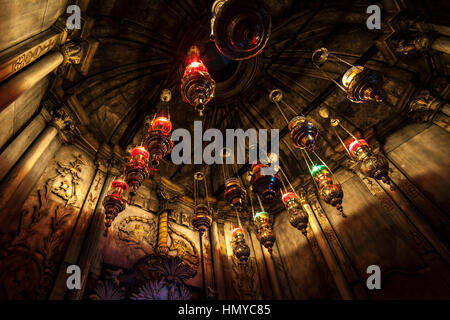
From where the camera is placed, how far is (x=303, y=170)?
8156mm

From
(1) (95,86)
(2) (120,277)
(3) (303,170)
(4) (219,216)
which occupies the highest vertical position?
(1) (95,86)

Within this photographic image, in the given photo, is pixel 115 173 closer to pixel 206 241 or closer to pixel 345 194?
pixel 206 241

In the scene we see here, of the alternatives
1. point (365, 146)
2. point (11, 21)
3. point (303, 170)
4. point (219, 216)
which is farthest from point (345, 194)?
point (11, 21)

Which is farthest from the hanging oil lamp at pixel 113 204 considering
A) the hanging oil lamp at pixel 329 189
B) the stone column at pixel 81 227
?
the hanging oil lamp at pixel 329 189

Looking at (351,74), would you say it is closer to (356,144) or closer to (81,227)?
(356,144)

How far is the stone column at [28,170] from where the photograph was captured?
348cm

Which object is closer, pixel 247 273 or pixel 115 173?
pixel 115 173

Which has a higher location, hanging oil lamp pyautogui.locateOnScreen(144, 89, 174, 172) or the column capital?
the column capital

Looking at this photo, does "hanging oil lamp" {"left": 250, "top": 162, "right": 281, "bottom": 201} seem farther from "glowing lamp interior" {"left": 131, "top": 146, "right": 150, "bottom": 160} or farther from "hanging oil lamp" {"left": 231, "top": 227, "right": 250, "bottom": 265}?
"glowing lamp interior" {"left": 131, "top": 146, "right": 150, "bottom": 160}

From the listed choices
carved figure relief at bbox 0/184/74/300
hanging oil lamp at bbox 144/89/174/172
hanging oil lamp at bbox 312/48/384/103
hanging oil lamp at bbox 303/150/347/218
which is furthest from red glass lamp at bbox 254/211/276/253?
carved figure relief at bbox 0/184/74/300

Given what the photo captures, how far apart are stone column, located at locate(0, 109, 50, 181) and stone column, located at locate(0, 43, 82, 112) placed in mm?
1175

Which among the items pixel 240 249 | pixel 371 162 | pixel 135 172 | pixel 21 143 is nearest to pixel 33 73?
pixel 21 143

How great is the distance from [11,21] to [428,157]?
8385 mm

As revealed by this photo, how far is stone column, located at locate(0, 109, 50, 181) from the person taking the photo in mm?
3579
